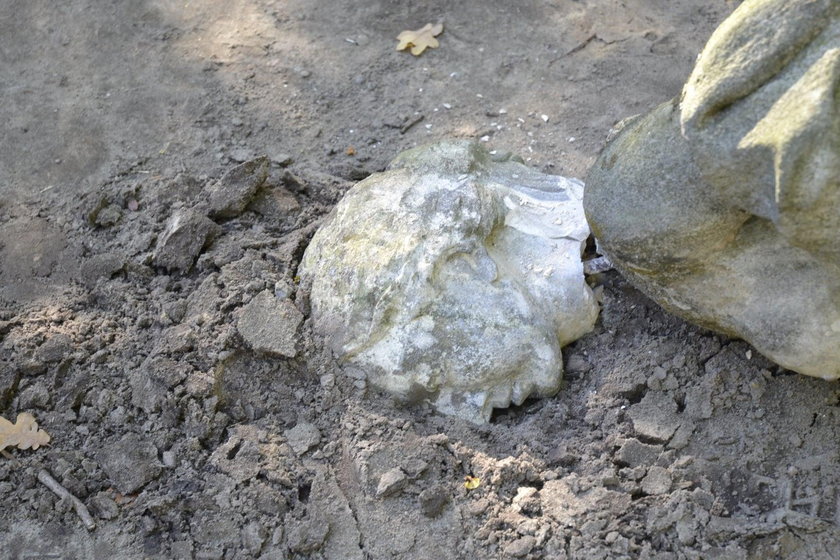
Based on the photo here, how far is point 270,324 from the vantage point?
316 cm

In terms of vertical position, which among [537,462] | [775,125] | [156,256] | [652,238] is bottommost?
[537,462]

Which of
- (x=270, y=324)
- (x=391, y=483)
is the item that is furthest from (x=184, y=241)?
(x=391, y=483)

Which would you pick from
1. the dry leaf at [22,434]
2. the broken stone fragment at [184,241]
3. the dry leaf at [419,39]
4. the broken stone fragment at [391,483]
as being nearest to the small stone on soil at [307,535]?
the broken stone fragment at [391,483]

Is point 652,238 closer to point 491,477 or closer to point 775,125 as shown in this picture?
point 775,125

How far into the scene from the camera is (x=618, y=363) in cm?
310

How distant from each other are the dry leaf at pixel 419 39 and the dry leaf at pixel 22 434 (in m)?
2.71

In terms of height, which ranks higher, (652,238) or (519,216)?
(652,238)

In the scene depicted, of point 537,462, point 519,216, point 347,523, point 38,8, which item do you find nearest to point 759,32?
point 519,216

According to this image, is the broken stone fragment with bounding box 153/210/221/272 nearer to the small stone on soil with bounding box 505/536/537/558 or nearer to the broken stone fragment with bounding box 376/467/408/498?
the broken stone fragment with bounding box 376/467/408/498

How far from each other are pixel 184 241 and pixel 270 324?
1.87 feet

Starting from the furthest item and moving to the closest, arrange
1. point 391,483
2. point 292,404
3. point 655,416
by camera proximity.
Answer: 1. point 292,404
2. point 655,416
3. point 391,483

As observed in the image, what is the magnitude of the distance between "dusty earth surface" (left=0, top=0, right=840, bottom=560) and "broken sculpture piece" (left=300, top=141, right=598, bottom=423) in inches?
3.7

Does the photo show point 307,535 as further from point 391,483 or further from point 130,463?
point 130,463

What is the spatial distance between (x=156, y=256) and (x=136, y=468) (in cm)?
91
